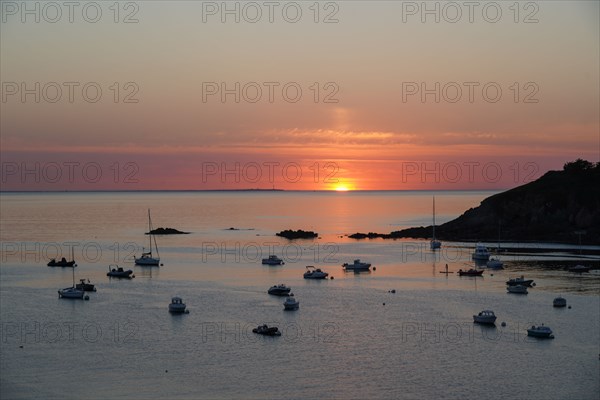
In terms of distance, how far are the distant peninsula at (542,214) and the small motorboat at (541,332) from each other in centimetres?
8187

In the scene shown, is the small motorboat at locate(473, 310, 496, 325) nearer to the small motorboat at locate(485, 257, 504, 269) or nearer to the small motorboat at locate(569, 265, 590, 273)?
the small motorboat at locate(569, 265, 590, 273)

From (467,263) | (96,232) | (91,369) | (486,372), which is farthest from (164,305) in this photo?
(96,232)

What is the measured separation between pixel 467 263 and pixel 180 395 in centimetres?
7674

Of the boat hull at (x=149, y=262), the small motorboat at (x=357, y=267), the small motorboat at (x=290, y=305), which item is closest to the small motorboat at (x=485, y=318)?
the small motorboat at (x=290, y=305)

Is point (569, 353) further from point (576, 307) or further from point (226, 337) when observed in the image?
point (226, 337)

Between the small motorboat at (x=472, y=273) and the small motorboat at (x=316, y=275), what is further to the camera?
the small motorboat at (x=472, y=273)

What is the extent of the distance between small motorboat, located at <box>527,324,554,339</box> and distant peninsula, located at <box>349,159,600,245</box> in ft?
269

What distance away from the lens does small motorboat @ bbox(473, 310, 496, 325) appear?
66875 mm

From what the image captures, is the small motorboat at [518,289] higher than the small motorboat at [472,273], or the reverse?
the small motorboat at [472,273]

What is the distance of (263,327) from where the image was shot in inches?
2489

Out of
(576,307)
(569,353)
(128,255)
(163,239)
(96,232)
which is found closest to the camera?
(569,353)

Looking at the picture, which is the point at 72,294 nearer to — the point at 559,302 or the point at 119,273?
the point at 119,273

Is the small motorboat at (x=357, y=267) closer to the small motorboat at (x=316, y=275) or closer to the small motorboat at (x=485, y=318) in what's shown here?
the small motorboat at (x=316, y=275)

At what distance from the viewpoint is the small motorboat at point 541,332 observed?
61219mm
